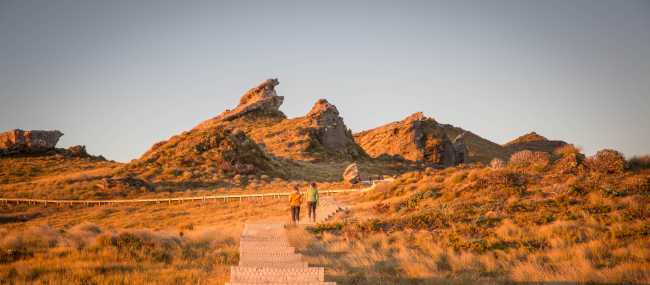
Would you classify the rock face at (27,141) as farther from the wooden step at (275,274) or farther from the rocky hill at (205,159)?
the wooden step at (275,274)

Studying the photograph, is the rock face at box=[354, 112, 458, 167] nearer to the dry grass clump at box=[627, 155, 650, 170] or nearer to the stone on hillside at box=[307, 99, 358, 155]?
the stone on hillside at box=[307, 99, 358, 155]

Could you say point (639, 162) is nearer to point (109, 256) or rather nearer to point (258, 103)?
point (109, 256)

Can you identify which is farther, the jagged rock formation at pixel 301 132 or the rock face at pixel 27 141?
the rock face at pixel 27 141

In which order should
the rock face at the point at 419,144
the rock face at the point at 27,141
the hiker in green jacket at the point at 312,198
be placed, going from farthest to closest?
the rock face at the point at 27,141
the rock face at the point at 419,144
the hiker in green jacket at the point at 312,198

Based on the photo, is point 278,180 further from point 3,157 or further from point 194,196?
point 3,157

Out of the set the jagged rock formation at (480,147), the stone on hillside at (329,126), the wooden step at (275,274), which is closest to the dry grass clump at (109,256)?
the wooden step at (275,274)

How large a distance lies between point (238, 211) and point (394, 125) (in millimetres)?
58500

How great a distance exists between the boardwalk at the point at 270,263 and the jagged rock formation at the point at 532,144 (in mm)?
114387

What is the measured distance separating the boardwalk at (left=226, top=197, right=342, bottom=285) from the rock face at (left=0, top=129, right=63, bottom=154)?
78.3 metres

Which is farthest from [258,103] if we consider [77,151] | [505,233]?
[505,233]

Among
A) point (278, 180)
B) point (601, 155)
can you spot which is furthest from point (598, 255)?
point (278, 180)

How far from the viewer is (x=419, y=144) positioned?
7544 cm

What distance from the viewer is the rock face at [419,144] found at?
241 ft

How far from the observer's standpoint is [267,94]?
351 ft
